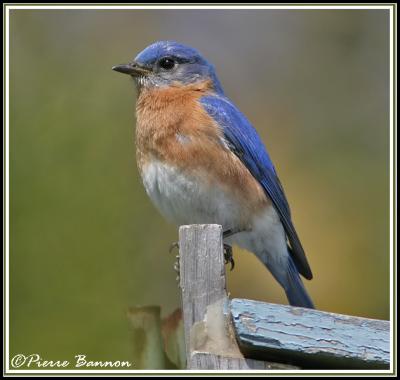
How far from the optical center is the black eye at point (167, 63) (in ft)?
15.8

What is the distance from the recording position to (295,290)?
476 centimetres

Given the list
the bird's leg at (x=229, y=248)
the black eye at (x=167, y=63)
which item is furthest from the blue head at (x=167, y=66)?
the bird's leg at (x=229, y=248)

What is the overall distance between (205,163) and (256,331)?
1718mm

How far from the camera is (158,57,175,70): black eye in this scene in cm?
482

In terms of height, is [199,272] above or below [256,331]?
above

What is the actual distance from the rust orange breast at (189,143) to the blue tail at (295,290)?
1.96 feet

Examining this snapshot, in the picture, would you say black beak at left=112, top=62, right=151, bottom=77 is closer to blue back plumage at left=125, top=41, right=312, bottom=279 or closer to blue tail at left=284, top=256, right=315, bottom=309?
blue back plumage at left=125, top=41, right=312, bottom=279

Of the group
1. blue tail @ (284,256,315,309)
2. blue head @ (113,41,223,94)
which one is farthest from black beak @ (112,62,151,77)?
blue tail @ (284,256,315,309)

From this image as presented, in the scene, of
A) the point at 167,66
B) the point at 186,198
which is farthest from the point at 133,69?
the point at 186,198

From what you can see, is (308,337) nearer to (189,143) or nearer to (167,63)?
(189,143)

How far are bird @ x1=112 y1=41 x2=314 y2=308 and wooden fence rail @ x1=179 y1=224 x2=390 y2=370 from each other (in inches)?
53.4

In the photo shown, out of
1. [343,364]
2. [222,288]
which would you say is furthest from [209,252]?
[343,364]

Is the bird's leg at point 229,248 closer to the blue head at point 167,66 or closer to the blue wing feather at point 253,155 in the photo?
the blue wing feather at point 253,155

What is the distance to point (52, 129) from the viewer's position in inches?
216
